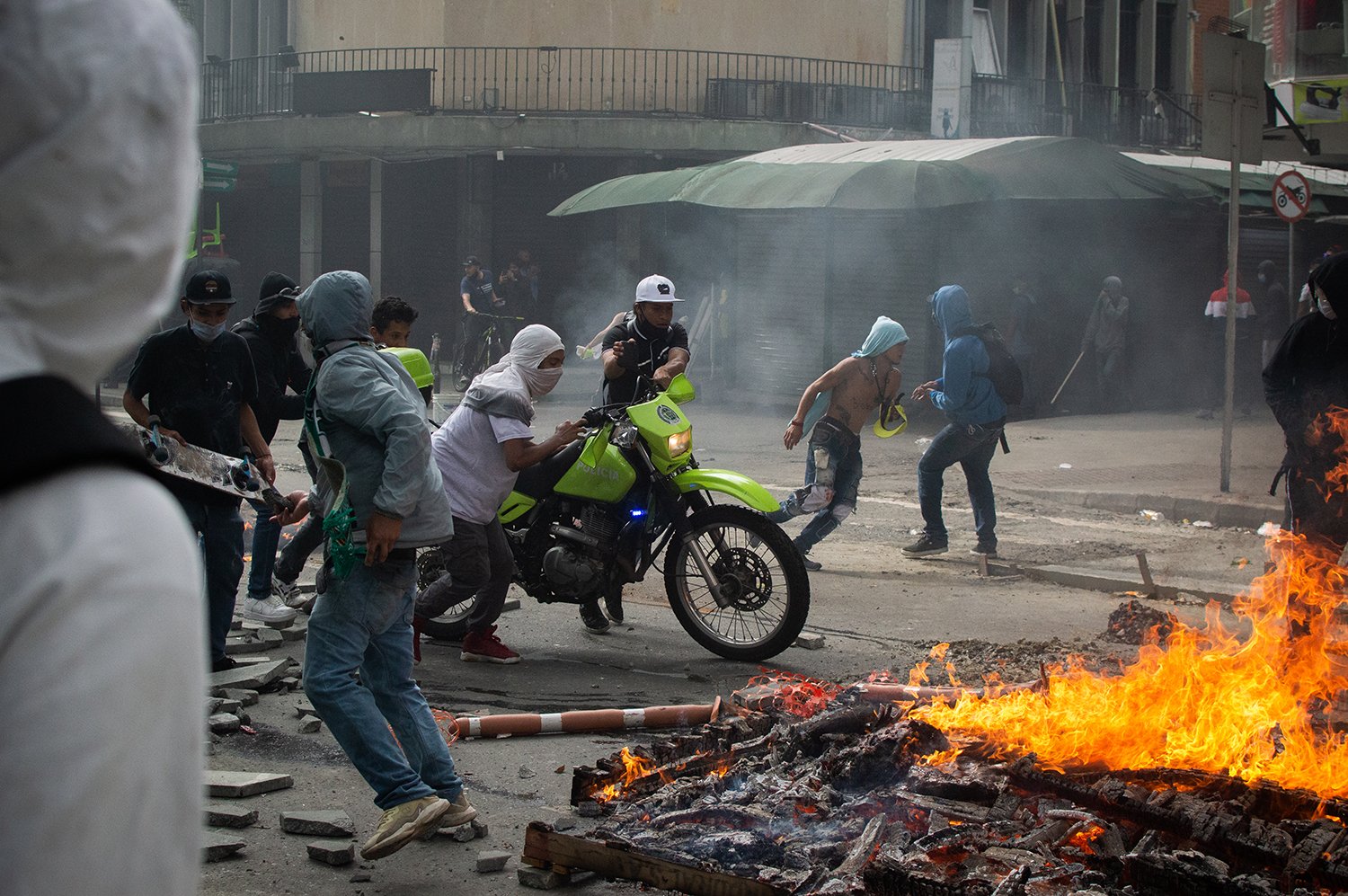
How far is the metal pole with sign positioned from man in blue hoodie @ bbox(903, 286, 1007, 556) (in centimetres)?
295

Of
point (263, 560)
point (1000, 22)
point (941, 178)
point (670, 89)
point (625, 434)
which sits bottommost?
point (263, 560)

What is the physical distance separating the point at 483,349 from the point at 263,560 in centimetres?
1535

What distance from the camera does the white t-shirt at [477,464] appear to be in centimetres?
666

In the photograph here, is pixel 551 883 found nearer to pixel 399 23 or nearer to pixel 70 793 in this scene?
pixel 70 793

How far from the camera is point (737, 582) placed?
7.02 m

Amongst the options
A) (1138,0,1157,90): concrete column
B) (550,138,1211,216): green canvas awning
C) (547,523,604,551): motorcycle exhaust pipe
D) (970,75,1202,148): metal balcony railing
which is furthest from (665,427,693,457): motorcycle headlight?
(1138,0,1157,90): concrete column

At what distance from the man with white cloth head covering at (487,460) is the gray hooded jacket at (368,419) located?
1.96 metres

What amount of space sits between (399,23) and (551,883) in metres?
26.2

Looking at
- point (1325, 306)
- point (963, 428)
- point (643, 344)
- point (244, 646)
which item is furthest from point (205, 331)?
point (963, 428)

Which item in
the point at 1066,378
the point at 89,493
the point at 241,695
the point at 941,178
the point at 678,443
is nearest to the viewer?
the point at 89,493

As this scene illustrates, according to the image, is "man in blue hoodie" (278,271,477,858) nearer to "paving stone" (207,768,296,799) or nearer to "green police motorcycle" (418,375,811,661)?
"paving stone" (207,768,296,799)

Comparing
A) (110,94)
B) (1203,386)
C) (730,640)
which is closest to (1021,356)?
(1203,386)

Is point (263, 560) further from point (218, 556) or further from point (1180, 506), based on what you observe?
point (1180, 506)

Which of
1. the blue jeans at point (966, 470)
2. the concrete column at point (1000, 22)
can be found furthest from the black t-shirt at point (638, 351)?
the concrete column at point (1000, 22)
